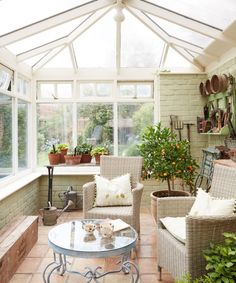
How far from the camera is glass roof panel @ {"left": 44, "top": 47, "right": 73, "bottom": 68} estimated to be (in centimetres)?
534

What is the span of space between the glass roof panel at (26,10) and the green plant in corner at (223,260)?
9.99 ft

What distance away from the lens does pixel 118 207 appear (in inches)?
146

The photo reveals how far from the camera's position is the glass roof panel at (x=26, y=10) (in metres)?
3.32

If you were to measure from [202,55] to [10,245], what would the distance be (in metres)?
3.95

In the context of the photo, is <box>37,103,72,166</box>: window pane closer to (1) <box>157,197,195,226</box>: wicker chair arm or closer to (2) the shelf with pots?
(2) the shelf with pots

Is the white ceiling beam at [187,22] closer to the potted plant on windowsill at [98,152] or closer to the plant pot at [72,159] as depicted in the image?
the potted plant on windowsill at [98,152]

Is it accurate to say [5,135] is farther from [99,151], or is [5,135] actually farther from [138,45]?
[138,45]

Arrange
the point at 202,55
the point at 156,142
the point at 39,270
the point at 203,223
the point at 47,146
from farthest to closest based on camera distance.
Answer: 1. the point at 47,146
2. the point at 202,55
3. the point at 156,142
4. the point at 39,270
5. the point at 203,223

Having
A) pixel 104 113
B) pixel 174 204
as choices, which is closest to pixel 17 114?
pixel 104 113

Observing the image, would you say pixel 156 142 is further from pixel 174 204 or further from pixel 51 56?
pixel 51 56

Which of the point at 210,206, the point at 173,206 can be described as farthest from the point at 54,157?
the point at 210,206

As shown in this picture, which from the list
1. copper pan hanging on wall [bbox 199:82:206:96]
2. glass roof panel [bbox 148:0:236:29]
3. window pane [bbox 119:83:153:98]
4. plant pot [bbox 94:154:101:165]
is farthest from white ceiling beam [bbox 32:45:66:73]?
copper pan hanging on wall [bbox 199:82:206:96]

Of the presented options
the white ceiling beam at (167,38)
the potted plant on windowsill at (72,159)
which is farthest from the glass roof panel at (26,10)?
the potted plant on windowsill at (72,159)

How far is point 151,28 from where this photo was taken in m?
4.55
